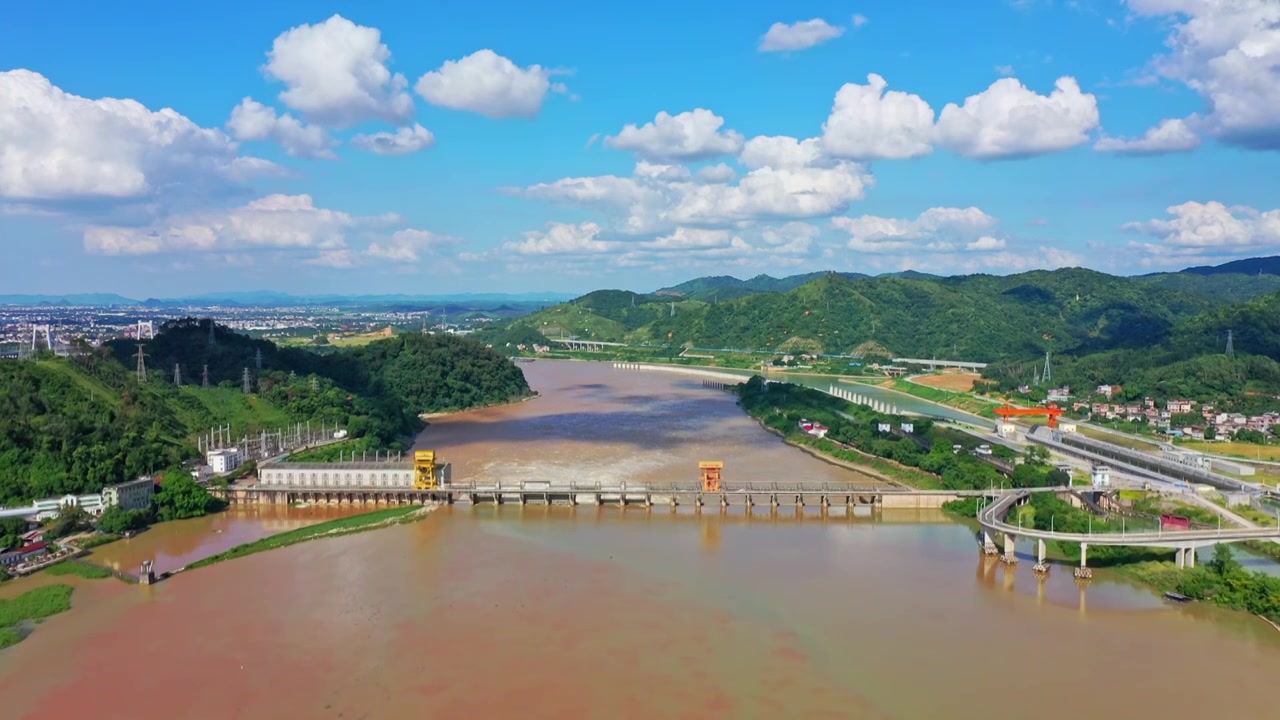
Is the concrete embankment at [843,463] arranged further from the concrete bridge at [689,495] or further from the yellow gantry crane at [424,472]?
the yellow gantry crane at [424,472]

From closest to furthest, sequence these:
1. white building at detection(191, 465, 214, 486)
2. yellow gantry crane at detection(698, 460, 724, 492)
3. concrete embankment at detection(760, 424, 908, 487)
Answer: yellow gantry crane at detection(698, 460, 724, 492)
white building at detection(191, 465, 214, 486)
concrete embankment at detection(760, 424, 908, 487)

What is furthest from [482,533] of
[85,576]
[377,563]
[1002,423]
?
[1002,423]

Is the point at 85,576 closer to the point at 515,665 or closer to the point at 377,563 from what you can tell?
the point at 377,563

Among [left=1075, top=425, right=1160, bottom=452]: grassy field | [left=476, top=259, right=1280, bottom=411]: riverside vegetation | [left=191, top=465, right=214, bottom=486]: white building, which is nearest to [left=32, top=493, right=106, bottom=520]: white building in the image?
[left=191, top=465, right=214, bottom=486]: white building

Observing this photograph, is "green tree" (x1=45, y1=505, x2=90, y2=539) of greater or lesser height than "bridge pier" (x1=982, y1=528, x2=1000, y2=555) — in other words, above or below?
above

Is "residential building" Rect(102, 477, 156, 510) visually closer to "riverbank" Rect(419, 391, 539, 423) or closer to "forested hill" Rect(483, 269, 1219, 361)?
"riverbank" Rect(419, 391, 539, 423)
